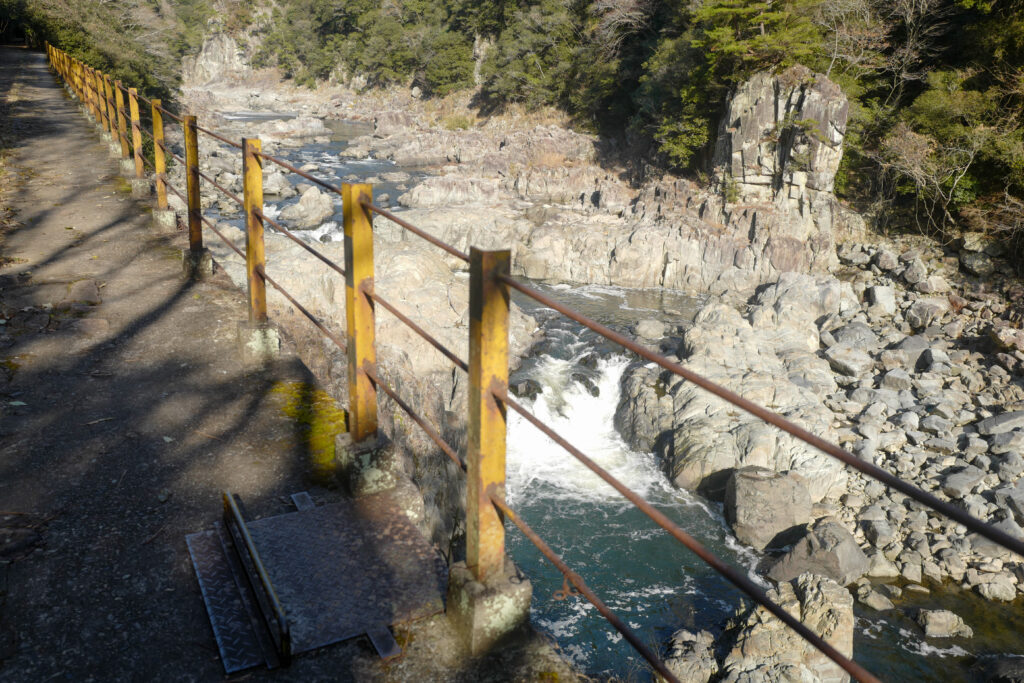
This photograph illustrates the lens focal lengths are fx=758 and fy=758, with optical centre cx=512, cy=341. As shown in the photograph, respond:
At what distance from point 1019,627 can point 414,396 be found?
953 cm

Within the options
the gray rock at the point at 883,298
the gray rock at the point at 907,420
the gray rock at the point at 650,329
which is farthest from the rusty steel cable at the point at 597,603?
the gray rock at the point at 883,298

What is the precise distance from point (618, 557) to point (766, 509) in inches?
93.5

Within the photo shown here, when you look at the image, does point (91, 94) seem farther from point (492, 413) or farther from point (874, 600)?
point (874, 600)

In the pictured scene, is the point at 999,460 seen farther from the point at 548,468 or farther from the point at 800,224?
the point at 800,224

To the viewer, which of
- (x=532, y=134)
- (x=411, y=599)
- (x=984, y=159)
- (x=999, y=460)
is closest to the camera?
(x=411, y=599)

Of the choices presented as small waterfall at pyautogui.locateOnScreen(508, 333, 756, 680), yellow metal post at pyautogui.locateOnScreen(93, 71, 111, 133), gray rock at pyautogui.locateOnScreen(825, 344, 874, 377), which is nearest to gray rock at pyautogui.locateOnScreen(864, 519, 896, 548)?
small waterfall at pyautogui.locateOnScreen(508, 333, 756, 680)

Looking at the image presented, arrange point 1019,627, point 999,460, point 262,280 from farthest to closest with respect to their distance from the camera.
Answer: point 999,460
point 1019,627
point 262,280

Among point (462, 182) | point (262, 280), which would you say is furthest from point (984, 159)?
point (262, 280)

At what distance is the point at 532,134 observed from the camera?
3559cm

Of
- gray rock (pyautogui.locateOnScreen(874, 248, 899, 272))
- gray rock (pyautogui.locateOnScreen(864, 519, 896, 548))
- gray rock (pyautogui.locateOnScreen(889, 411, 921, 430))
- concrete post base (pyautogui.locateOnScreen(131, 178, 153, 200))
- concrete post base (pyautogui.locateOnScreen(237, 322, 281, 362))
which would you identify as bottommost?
gray rock (pyautogui.locateOnScreen(864, 519, 896, 548))

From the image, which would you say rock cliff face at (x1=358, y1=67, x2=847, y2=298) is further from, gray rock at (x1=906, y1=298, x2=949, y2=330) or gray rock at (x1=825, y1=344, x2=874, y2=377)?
gray rock at (x1=825, y1=344, x2=874, y2=377)

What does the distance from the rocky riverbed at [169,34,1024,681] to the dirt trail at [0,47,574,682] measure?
1.19m

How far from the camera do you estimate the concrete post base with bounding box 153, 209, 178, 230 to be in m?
7.65

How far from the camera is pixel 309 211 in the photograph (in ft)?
81.7
